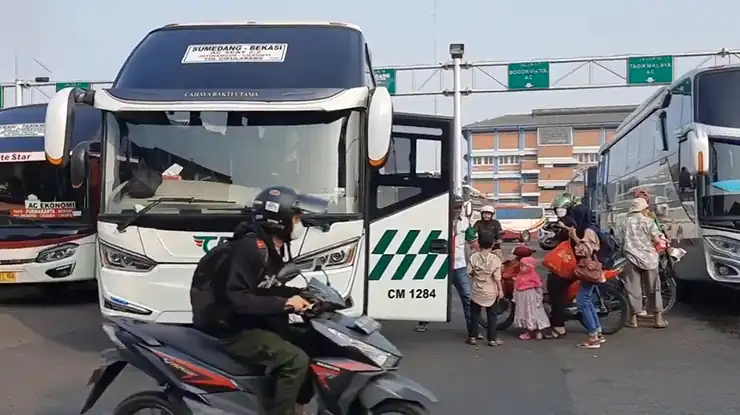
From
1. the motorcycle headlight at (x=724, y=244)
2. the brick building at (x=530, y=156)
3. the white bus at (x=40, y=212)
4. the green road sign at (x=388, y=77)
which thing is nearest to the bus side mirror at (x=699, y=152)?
the motorcycle headlight at (x=724, y=244)

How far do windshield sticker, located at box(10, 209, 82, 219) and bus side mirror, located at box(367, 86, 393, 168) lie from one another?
735 cm

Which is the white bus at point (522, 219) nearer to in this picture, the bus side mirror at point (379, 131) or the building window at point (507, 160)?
the building window at point (507, 160)

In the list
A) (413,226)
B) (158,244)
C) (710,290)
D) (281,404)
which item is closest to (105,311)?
(158,244)

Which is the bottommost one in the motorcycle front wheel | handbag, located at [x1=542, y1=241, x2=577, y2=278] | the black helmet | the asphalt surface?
the asphalt surface

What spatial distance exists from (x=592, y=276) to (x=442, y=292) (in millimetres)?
2068

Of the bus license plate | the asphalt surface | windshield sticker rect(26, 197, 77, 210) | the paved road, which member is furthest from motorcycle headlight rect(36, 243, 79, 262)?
the paved road

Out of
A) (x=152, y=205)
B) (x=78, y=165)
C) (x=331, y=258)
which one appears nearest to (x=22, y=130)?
(x=78, y=165)

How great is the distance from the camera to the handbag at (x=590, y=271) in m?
9.72

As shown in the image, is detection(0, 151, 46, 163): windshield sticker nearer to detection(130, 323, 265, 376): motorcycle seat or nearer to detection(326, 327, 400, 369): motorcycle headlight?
detection(130, 323, 265, 376): motorcycle seat

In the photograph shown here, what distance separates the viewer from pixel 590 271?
9.73 metres

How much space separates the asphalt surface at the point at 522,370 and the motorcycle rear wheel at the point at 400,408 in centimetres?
191

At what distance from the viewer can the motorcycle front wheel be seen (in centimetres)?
1071

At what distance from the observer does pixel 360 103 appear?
316 inches

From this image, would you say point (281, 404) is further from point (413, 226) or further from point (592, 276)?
point (592, 276)
